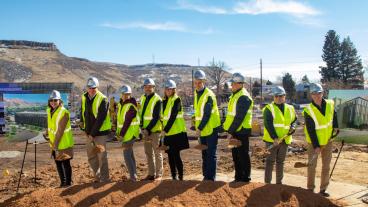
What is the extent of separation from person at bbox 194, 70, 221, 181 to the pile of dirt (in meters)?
0.78

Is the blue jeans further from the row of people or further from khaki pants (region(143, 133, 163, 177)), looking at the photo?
khaki pants (region(143, 133, 163, 177))

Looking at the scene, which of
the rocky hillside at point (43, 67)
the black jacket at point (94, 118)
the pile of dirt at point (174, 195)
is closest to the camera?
the pile of dirt at point (174, 195)

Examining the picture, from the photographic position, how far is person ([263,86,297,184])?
292 inches

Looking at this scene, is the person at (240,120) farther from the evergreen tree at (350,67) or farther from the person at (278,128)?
the evergreen tree at (350,67)

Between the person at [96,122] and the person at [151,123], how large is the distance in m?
0.67

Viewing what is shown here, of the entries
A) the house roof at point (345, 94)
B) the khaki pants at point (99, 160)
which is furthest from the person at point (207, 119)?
the house roof at point (345, 94)

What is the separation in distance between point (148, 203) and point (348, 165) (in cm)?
659

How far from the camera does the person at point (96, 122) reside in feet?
25.3

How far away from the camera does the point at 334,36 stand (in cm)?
6831

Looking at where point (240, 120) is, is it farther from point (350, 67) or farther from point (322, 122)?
point (350, 67)

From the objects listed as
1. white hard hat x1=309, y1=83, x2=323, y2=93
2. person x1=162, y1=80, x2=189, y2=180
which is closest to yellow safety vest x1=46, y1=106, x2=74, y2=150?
person x1=162, y1=80, x2=189, y2=180

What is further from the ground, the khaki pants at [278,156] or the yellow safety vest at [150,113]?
the yellow safety vest at [150,113]

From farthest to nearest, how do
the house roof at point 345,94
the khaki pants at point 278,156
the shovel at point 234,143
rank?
the house roof at point 345,94, the khaki pants at point 278,156, the shovel at point 234,143

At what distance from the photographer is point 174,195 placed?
630 cm
